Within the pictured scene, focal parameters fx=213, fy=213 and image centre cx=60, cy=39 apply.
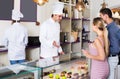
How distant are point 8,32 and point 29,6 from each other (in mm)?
1297

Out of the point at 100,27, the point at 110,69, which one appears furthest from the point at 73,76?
the point at 100,27

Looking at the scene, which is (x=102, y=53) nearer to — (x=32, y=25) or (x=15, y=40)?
(x=15, y=40)

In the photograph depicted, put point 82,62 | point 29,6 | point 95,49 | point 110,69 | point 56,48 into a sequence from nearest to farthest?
point 95,49 → point 110,69 → point 82,62 → point 56,48 → point 29,6

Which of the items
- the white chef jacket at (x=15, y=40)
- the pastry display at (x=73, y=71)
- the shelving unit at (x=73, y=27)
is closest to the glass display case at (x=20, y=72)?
the pastry display at (x=73, y=71)

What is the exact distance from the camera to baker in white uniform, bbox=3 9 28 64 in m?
3.86

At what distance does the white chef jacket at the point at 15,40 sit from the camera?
385 centimetres

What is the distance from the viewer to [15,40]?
3.89 metres

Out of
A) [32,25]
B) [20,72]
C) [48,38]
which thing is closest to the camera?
[20,72]

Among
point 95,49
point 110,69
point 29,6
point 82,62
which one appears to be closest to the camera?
point 95,49

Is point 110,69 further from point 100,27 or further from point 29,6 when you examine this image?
point 29,6

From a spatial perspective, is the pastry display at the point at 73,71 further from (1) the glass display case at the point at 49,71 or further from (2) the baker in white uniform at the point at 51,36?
(2) the baker in white uniform at the point at 51,36

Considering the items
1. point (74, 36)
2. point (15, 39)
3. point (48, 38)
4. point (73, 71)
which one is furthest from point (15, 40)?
point (74, 36)

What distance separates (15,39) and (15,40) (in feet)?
0.06

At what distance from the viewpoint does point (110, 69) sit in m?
2.51
